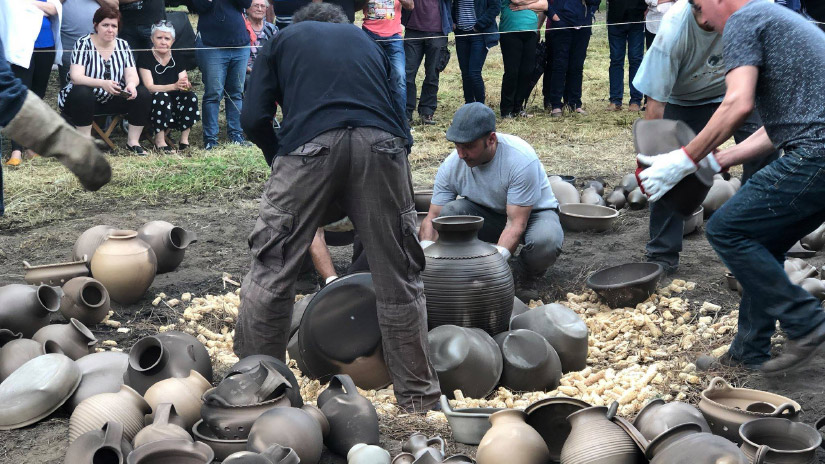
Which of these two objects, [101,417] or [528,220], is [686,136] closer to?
[528,220]

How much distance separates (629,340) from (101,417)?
3.20 meters

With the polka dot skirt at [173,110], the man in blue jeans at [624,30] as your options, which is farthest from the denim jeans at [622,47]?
the polka dot skirt at [173,110]

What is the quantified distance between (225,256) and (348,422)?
11.4ft

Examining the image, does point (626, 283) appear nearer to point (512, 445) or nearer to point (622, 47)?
point (512, 445)

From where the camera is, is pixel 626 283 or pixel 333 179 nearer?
pixel 333 179

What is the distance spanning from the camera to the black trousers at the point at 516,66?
11672 mm

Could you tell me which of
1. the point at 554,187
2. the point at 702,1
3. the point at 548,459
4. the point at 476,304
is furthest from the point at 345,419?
the point at 554,187

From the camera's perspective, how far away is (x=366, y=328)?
443 centimetres

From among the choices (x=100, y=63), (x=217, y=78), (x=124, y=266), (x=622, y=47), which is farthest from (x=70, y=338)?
(x=622, y=47)

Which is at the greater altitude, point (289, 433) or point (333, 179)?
point (333, 179)

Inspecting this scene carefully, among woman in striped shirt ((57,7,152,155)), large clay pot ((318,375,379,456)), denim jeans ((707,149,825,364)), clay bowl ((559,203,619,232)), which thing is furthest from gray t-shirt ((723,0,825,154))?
woman in striped shirt ((57,7,152,155))

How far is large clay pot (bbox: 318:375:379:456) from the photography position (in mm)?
3523

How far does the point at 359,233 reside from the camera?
13.0ft

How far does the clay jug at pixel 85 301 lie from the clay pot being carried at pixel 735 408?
355 cm
